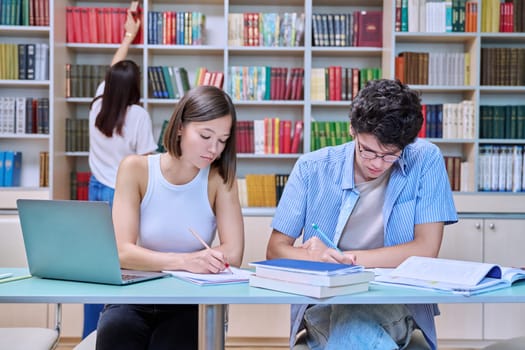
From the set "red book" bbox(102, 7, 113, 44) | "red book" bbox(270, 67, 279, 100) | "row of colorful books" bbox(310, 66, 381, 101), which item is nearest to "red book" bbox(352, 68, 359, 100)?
"row of colorful books" bbox(310, 66, 381, 101)

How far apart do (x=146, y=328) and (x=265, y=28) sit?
8.66ft

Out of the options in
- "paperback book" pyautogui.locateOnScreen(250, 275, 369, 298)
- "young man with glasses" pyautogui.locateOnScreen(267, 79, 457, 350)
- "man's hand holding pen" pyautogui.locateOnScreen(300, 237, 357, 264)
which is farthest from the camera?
"young man with glasses" pyautogui.locateOnScreen(267, 79, 457, 350)

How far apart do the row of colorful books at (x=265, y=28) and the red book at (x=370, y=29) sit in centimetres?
37

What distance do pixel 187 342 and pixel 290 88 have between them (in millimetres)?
2548

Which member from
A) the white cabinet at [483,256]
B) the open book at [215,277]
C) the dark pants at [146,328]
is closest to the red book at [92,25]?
the white cabinet at [483,256]

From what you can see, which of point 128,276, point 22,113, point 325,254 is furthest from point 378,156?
point 22,113

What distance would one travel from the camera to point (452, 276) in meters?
1.68

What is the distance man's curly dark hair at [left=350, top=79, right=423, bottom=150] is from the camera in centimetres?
193

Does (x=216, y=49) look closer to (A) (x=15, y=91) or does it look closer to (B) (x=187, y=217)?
(A) (x=15, y=91)

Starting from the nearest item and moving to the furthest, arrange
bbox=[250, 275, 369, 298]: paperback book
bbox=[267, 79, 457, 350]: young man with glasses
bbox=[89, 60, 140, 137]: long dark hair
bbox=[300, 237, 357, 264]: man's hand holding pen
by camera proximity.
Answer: bbox=[250, 275, 369, 298]: paperback book → bbox=[300, 237, 357, 264]: man's hand holding pen → bbox=[267, 79, 457, 350]: young man with glasses → bbox=[89, 60, 140, 137]: long dark hair

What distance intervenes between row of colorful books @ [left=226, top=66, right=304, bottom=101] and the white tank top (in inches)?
82.3

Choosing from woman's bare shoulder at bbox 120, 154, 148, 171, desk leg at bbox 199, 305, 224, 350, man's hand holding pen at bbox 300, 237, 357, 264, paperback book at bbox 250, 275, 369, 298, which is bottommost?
desk leg at bbox 199, 305, 224, 350

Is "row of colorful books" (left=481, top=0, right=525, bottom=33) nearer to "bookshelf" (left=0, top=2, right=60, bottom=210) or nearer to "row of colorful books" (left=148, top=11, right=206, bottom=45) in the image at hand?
"row of colorful books" (left=148, top=11, right=206, bottom=45)

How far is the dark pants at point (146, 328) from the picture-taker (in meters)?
1.87
